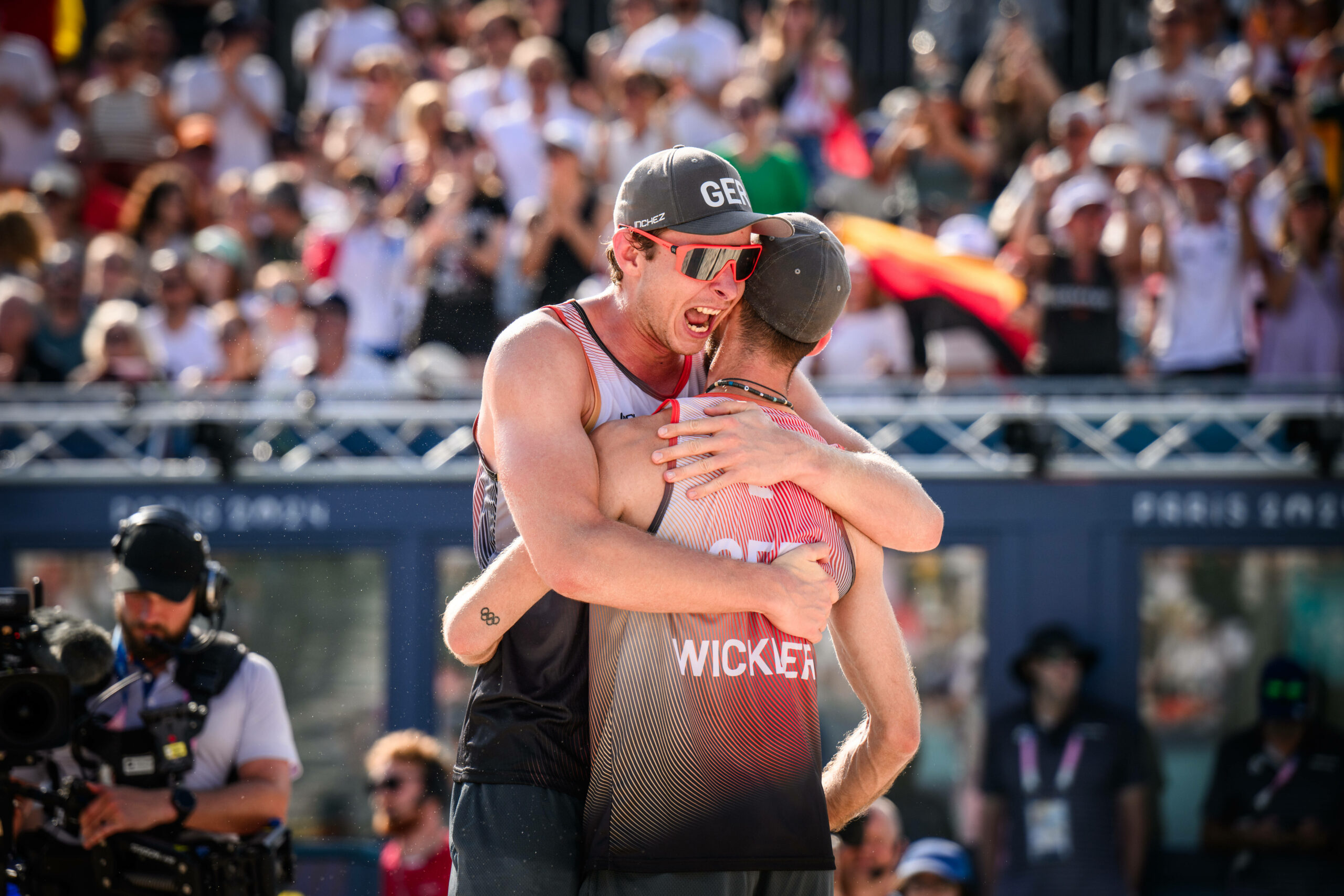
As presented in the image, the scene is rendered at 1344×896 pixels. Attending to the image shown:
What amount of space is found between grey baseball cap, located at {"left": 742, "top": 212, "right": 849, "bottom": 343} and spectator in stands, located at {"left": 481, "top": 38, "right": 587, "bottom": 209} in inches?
247

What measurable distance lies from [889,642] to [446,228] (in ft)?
19.0

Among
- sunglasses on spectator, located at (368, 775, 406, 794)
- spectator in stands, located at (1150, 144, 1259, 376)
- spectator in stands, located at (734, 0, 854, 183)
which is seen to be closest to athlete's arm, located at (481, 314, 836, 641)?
sunglasses on spectator, located at (368, 775, 406, 794)

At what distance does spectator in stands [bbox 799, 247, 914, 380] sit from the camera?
852 centimetres

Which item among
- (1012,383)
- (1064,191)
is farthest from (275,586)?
(1064,191)

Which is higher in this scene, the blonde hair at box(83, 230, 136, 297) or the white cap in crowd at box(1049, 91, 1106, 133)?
the white cap in crowd at box(1049, 91, 1106, 133)

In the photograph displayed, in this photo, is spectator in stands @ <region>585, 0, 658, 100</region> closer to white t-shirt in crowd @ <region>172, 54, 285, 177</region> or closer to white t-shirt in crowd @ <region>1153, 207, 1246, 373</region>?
white t-shirt in crowd @ <region>172, 54, 285, 177</region>

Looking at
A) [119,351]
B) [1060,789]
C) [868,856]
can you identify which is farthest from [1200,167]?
[119,351]

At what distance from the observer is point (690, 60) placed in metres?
10.2

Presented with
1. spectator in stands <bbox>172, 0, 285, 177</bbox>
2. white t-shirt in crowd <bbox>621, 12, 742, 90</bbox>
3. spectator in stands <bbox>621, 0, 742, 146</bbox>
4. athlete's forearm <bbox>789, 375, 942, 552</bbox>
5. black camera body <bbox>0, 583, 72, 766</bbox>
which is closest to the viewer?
athlete's forearm <bbox>789, 375, 942, 552</bbox>

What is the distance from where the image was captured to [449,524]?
831cm

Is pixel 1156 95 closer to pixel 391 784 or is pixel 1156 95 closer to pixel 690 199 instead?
pixel 391 784

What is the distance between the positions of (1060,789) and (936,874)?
1.36 m

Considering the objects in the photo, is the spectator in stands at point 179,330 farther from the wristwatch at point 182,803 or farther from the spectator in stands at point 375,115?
the wristwatch at point 182,803

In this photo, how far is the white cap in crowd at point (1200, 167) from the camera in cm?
871
